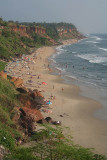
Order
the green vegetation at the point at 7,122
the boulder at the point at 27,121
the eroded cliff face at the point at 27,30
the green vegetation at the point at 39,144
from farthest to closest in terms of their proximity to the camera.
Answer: the eroded cliff face at the point at 27,30 → the boulder at the point at 27,121 → the green vegetation at the point at 7,122 → the green vegetation at the point at 39,144

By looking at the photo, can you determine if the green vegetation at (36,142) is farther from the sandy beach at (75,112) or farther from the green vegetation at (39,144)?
the sandy beach at (75,112)

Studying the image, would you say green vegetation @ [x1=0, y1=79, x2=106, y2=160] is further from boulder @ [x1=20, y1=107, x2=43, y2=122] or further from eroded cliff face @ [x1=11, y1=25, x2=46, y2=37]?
eroded cliff face @ [x1=11, y1=25, x2=46, y2=37]

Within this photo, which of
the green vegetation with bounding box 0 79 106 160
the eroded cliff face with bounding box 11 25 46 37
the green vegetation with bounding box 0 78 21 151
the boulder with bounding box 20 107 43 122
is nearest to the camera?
the green vegetation with bounding box 0 79 106 160

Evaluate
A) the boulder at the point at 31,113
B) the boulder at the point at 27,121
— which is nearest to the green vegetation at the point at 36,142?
the boulder at the point at 27,121

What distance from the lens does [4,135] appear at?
37.2ft

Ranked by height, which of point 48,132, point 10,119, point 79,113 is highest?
point 48,132

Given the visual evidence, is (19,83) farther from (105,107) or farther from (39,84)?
(105,107)

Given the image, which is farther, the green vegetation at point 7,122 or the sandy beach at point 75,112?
the sandy beach at point 75,112

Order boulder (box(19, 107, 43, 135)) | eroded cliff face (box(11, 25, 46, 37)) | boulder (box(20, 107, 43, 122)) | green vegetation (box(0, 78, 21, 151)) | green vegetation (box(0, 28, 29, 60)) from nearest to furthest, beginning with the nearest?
green vegetation (box(0, 78, 21, 151)) → boulder (box(19, 107, 43, 135)) → boulder (box(20, 107, 43, 122)) → green vegetation (box(0, 28, 29, 60)) → eroded cliff face (box(11, 25, 46, 37))

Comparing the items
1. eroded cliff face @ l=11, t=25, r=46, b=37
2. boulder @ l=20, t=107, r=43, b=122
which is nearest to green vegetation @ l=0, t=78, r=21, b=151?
boulder @ l=20, t=107, r=43, b=122

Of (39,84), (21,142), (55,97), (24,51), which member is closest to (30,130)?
(21,142)

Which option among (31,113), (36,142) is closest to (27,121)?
(31,113)

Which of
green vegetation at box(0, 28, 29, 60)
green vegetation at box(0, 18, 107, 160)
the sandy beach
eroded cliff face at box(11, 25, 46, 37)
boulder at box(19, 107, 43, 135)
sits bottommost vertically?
the sandy beach

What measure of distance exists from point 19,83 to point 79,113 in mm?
9823
